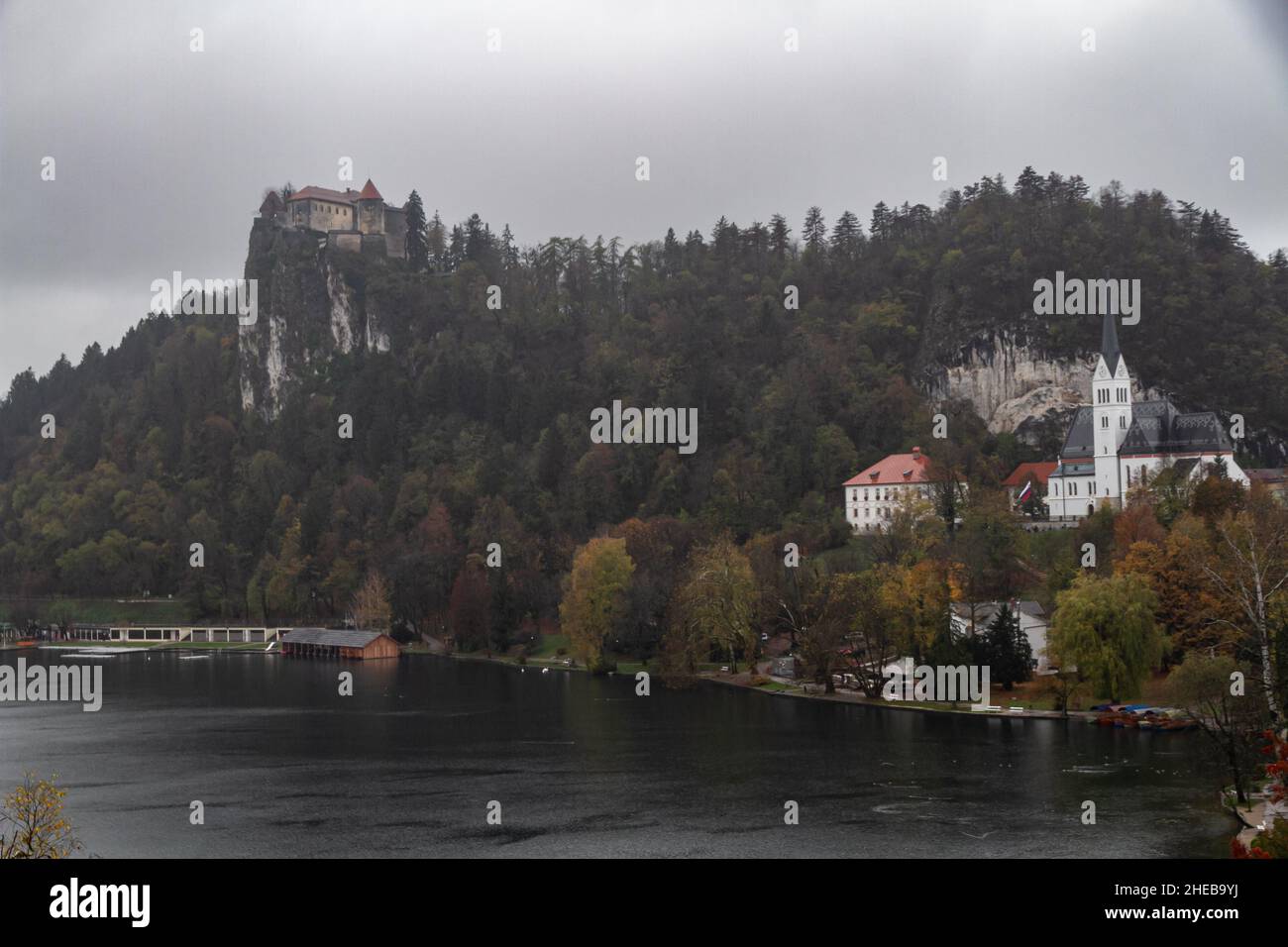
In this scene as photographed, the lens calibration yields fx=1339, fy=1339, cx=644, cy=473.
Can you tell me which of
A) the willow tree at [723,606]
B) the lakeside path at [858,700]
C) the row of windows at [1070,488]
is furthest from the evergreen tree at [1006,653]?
the row of windows at [1070,488]

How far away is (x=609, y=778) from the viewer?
34.2m

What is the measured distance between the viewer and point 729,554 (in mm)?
58438

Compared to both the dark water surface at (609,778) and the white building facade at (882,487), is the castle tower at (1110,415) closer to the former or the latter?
the white building facade at (882,487)

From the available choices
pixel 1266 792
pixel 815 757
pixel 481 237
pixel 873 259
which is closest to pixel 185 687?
pixel 815 757

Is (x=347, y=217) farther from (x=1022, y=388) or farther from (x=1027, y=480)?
(x=1027, y=480)

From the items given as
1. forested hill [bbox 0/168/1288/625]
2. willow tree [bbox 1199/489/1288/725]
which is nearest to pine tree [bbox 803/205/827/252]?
forested hill [bbox 0/168/1288/625]

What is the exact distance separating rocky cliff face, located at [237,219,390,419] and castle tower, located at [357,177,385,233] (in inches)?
204

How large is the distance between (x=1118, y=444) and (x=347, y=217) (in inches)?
3448

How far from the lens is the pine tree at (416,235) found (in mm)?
133000

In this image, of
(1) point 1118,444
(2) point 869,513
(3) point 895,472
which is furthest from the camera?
(2) point 869,513

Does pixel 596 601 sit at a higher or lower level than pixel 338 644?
higher

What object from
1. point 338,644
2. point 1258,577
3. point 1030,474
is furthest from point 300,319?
point 1258,577

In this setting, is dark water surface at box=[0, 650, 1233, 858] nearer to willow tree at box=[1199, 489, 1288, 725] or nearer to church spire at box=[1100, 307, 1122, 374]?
willow tree at box=[1199, 489, 1288, 725]
